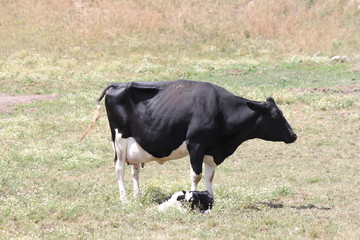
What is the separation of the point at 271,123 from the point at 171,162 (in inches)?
217

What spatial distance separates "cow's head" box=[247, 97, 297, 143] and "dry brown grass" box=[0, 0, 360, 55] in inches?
1078

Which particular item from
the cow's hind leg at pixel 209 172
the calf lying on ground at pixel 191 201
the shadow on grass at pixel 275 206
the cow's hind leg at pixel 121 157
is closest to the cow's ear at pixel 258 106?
the cow's hind leg at pixel 209 172

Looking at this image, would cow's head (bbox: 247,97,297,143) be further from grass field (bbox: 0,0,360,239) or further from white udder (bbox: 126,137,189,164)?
white udder (bbox: 126,137,189,164)

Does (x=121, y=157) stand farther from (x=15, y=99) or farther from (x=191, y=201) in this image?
(x=15, y=99)

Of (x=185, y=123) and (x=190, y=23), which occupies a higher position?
(x=185, y=123)

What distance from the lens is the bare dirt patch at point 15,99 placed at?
2583 centimetres

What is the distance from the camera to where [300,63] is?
118 feet

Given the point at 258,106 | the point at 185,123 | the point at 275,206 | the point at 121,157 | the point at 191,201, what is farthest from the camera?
the point at 121,157

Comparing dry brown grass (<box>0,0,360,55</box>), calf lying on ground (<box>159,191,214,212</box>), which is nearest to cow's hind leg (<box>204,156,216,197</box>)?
Result: calf lying on ground (<box>159,191,214,212</box>)

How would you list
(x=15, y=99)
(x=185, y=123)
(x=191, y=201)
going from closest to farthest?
(x=191, y=201), (x=185, y=123), (x=15, y=99)

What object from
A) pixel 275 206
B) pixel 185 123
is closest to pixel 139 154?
pixel 185 123

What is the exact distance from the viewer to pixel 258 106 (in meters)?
12.1

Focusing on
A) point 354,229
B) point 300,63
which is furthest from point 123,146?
point 300,63

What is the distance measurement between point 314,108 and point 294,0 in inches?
951
